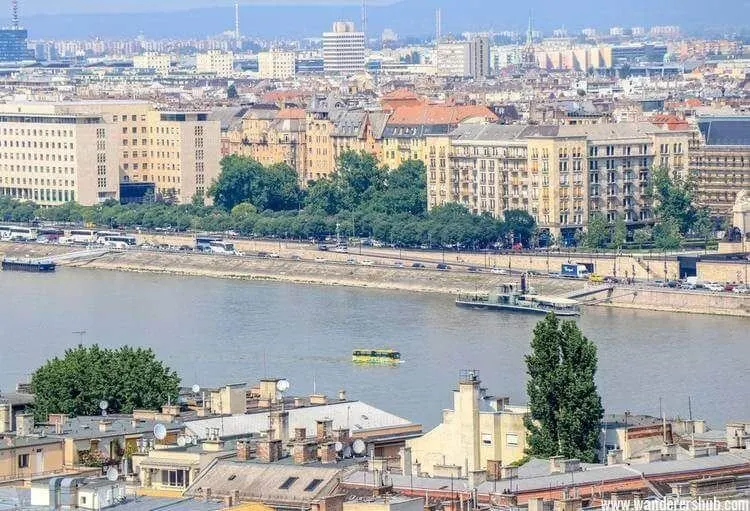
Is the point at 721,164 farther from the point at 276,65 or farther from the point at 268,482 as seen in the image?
the point at 276,65

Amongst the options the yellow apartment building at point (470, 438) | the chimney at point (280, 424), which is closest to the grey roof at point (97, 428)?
the chimney at point (280, 424)

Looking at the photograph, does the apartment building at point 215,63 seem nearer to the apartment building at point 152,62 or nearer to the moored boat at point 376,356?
the apartment building at point 152,62

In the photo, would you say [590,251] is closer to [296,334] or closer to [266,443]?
[296,334]

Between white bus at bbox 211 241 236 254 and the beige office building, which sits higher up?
the beige office building

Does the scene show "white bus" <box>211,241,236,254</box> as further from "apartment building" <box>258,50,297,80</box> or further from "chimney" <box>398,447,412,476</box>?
"apartment building" <box>258,50,297,80</box>

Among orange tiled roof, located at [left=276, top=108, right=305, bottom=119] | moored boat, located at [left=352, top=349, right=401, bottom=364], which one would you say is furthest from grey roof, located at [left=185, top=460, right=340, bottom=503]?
orange tiled roof, located at [left=276, top=108, right=305, bottom=119]

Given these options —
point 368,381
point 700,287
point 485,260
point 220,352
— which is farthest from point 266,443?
point 485,260
